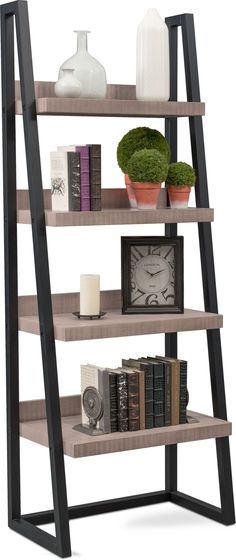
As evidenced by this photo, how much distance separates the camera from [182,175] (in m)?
5.69

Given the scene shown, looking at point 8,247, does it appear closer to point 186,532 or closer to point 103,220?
point 103,220

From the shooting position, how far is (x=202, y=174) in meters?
5.80

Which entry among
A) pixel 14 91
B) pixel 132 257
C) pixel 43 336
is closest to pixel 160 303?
pixel 132 257

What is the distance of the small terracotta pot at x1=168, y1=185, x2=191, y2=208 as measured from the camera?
5727mm

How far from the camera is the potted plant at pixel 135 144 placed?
5.75m

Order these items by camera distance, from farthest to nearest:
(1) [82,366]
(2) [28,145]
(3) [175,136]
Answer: (3) [175,136], (1) [82,366], (2) [28,145]

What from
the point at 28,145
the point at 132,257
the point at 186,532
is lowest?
the point at 186,532

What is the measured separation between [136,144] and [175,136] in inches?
13.6

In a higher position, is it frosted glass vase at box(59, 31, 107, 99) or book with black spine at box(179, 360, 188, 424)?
frosted glass vase at box(59, 31, 107, 99)

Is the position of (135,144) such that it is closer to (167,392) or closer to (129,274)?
(129,274)

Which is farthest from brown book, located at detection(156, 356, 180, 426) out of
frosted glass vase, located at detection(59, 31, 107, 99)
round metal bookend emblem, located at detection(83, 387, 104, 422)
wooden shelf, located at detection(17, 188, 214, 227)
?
frosted glass vase, located at detection(59, 31, 107, 99)

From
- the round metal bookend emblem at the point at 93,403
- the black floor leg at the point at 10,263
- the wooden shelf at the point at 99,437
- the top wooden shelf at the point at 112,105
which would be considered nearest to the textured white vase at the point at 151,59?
the top wooden shelf at the point at 112,105

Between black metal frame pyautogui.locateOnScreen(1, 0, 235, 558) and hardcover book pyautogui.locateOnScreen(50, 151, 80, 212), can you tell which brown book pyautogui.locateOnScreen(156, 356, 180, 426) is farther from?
hardcover book pyautogui.locateOnScreen(50, 151, 80, 212)

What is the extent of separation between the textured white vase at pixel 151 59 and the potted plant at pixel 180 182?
0.29 meters
